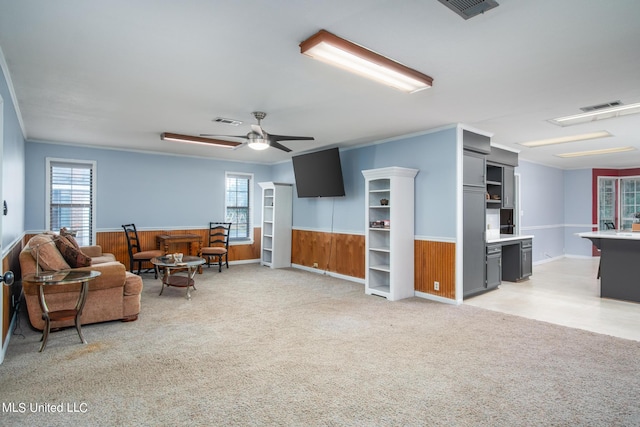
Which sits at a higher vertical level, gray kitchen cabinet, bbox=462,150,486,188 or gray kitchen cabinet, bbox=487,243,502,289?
gray kitchen cabinet, bbox=462,150,486,188

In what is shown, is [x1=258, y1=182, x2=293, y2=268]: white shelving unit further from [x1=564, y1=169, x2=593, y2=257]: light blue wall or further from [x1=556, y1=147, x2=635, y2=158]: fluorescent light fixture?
[x1=564, y1=169, x2=593, y2=257]: light blue wall

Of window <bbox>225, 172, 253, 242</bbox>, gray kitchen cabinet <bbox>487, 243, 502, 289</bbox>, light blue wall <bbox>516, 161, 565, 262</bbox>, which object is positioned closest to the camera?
gray kitchen cabinet <bbox>487, 243, 502, 289</bbox>

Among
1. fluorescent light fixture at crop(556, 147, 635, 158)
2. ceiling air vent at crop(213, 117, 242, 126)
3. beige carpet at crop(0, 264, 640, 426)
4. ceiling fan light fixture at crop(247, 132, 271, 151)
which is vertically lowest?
beige carpet at crop(0, 264, 640, 426)

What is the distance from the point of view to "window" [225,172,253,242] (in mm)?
8499

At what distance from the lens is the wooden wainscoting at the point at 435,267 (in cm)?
502

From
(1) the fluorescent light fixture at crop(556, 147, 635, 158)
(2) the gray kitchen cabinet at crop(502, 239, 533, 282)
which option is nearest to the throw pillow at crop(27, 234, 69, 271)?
(2) the gray kitchen cabinet at crop(502, 239, 533, 282)

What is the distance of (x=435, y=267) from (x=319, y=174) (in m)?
2.81

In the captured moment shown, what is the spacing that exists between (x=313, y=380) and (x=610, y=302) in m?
4.79

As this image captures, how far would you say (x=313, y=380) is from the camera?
2.72m

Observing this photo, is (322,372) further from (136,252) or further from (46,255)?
(136,252)

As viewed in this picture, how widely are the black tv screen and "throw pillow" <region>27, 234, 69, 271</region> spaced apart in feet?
13.9

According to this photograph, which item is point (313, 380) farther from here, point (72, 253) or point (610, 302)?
point (610, 302)

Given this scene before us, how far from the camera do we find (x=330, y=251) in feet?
23.5

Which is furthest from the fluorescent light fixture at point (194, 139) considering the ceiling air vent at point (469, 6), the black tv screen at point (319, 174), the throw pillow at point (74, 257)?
the ceiling air vent at point (469, 6)
